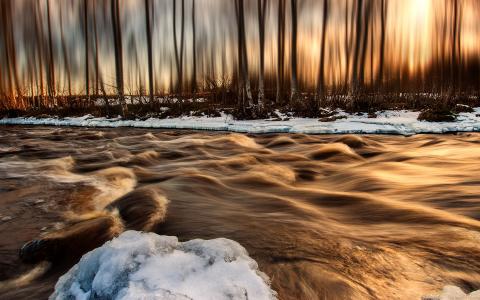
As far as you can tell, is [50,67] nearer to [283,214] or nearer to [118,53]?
[118,53]

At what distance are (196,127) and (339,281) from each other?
41.5 ft

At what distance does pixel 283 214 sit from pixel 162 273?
6.20 feet

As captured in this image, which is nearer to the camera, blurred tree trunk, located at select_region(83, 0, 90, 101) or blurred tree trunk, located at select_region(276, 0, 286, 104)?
blurred tree trunk, located at select_region(276, 0, 286, 104)

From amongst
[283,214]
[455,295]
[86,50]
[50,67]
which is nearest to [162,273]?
[455,295]

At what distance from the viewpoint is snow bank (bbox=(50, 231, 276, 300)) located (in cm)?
152

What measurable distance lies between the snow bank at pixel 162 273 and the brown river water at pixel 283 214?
0.99 ft

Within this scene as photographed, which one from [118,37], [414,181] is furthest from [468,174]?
[118,37]

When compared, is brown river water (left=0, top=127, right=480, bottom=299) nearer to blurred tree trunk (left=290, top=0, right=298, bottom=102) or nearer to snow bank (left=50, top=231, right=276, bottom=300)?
snow bank (left=50, top=231, right=276, bottom=300)

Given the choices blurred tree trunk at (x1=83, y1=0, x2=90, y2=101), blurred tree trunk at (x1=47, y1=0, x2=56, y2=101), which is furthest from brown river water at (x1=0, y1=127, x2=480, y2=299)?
blurred tree trunk at (x1=47, y1=0, x2=56, y2=101)

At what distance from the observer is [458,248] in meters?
2.45

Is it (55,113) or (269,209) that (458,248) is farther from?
(55,113)

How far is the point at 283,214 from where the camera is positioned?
337 centimetres

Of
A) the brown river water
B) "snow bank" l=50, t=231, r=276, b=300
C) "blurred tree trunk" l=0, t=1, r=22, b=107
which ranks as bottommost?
the brown river water

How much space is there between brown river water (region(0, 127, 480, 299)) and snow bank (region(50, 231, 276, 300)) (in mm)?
301
